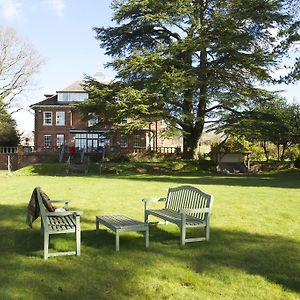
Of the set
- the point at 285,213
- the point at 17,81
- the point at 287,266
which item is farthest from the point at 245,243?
the point at 17,81

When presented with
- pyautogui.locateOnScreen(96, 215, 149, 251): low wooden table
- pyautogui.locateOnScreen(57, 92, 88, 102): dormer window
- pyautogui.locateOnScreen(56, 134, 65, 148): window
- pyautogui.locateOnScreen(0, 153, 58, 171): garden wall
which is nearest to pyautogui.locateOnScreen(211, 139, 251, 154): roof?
pyautogui.locateOnScreen(0, 153, 58, 171): garden wall

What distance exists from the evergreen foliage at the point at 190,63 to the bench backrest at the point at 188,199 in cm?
1936

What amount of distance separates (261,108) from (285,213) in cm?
2402

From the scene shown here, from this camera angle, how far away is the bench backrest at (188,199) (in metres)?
7.72

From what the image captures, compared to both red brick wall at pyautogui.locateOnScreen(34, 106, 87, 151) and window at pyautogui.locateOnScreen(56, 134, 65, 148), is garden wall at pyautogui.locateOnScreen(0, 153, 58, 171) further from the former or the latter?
window at pyautogui.locateOnScreen(56, 134, 65, 148)

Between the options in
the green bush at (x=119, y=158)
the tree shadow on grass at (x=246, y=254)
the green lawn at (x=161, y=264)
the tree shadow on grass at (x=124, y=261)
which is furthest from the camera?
the green bush at (x=119, y=158)

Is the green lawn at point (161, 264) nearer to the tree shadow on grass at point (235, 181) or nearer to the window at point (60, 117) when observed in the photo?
the tree shadow on grass at point (235, 181)

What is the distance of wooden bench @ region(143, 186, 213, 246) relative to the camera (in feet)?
23.9

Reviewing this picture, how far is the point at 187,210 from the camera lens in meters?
7.21

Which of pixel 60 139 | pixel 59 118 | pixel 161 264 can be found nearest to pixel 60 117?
pixel 59 118

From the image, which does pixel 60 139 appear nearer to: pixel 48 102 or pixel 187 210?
pixel 48 102

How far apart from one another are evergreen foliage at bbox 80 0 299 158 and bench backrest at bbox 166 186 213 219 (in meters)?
19.4

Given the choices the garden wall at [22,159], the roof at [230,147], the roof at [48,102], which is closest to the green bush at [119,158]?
the garden wall at [22,159]

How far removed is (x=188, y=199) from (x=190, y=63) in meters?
24.7
